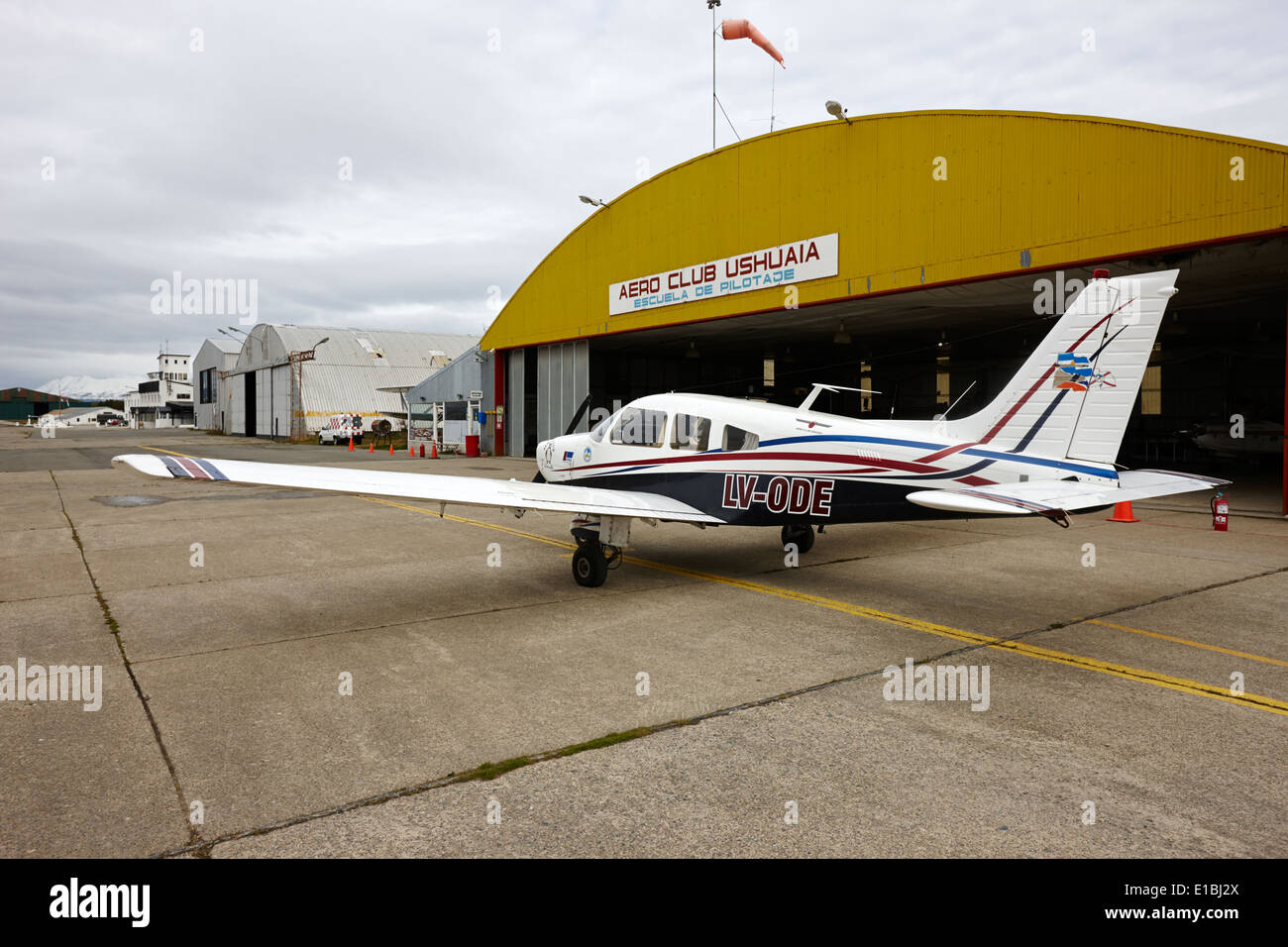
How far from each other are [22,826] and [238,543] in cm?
876

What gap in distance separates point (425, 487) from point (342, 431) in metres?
47.5

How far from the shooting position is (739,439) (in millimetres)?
8680

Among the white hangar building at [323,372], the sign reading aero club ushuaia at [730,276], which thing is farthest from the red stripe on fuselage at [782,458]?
the white hangar building at [323,372]

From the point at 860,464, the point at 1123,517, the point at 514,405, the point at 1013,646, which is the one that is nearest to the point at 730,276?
the point at 1123,517

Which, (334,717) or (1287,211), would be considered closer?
(334,717)

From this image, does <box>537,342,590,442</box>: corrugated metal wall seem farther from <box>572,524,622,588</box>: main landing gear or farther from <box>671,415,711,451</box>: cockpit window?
<box>572,524,622,588</box>: main landing gear

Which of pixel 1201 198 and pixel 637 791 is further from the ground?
pixel 1201 198

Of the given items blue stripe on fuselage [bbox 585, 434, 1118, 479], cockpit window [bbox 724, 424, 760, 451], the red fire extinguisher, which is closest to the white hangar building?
cockpit window [bbox 724, 424, 760, 451]

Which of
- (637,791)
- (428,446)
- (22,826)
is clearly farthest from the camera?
(428,446)

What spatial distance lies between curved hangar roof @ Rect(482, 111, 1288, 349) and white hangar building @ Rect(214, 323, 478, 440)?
38.9 metres

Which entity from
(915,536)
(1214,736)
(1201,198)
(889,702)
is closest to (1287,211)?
(1201,198)

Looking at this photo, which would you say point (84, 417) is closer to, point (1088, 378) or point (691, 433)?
point (691, 433)

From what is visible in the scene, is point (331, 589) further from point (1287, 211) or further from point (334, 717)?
point (1287, 211)

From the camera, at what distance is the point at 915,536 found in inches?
491
